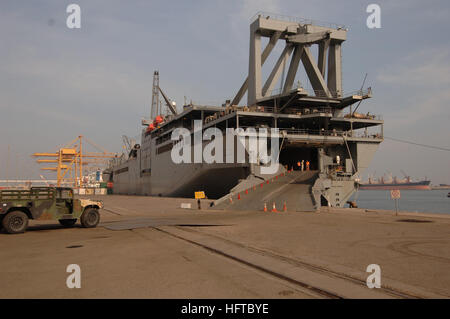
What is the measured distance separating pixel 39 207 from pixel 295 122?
101ft

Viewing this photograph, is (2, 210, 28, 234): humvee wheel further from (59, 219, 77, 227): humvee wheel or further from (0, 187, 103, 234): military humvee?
(59, 219, 77, 227): humvee wheel

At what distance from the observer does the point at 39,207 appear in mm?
14656

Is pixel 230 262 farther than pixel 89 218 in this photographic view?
No

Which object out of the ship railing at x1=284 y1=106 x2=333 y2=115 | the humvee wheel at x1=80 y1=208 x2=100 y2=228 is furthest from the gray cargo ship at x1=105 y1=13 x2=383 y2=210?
the humvee wheel at x1=80 y1=208 x2=100 y2=228

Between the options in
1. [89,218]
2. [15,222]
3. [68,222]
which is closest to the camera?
[15,222]

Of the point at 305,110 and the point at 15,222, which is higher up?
the point at 305,110

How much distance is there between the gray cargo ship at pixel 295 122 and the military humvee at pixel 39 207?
55.2 feet

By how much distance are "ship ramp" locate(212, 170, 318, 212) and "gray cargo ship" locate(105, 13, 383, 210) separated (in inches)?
29.7

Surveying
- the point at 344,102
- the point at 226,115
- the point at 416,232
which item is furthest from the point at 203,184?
the point at 416,232

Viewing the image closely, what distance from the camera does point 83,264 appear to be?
8.31 metres

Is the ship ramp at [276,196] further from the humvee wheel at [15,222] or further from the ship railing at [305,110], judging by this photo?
the humvee wheel at [15,222]

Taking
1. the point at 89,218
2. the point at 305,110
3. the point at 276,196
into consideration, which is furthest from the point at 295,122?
the point at 89,218

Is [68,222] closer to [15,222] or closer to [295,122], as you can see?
[15,222]
